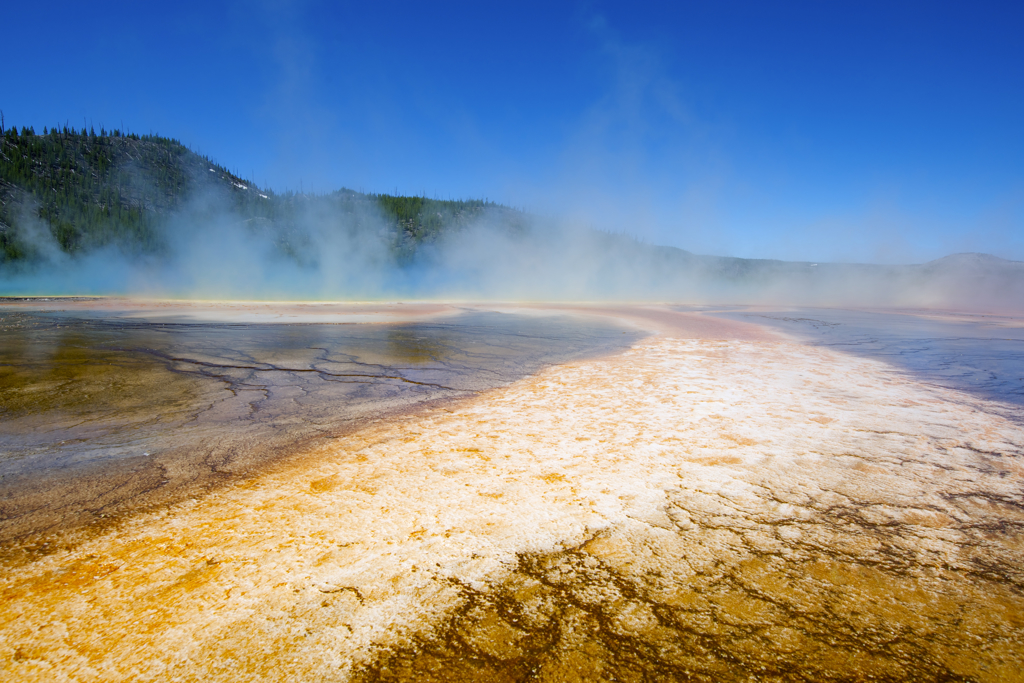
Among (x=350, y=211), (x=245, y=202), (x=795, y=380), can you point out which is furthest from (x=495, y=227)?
(x=795, y=380)

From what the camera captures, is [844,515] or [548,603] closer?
[548,603]

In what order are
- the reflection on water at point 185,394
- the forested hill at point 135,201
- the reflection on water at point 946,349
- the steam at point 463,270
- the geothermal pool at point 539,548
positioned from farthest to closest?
the forested hill at point 135,201, the steam at point 463,270, the reflection on water at point 946,349, the reflection on water at point 185,394, the geothermal pool at point 539,548

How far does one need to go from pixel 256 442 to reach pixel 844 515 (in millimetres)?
2665

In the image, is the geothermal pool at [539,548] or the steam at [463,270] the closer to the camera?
the geothermal pool at [539,548]

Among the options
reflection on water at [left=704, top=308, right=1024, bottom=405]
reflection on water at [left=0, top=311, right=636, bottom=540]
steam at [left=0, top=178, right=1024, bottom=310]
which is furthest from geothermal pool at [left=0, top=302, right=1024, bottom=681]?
steam at [left=0, top=178, right=1024, bottom=310]

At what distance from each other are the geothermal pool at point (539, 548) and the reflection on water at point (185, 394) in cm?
4

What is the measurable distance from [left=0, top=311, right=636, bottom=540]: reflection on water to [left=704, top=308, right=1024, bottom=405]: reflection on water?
10.6ft

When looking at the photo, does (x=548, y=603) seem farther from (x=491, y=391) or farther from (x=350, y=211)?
(x=350, y=211)

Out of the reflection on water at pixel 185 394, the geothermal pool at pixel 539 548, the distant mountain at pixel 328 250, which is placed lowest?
the reflection on water at pixel 185 394

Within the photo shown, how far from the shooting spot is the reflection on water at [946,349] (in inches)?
157

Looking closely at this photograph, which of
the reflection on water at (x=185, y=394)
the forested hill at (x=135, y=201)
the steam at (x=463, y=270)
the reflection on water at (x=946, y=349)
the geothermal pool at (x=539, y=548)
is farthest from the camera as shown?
the forested hill at (x=135, y=201)

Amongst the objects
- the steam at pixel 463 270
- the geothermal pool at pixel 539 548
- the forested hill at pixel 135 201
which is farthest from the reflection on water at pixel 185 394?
the forested hill at pixel 135 201

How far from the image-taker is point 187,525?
1.53 m

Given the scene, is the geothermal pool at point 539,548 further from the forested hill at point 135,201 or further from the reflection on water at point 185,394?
the forested hill at point 135,201
